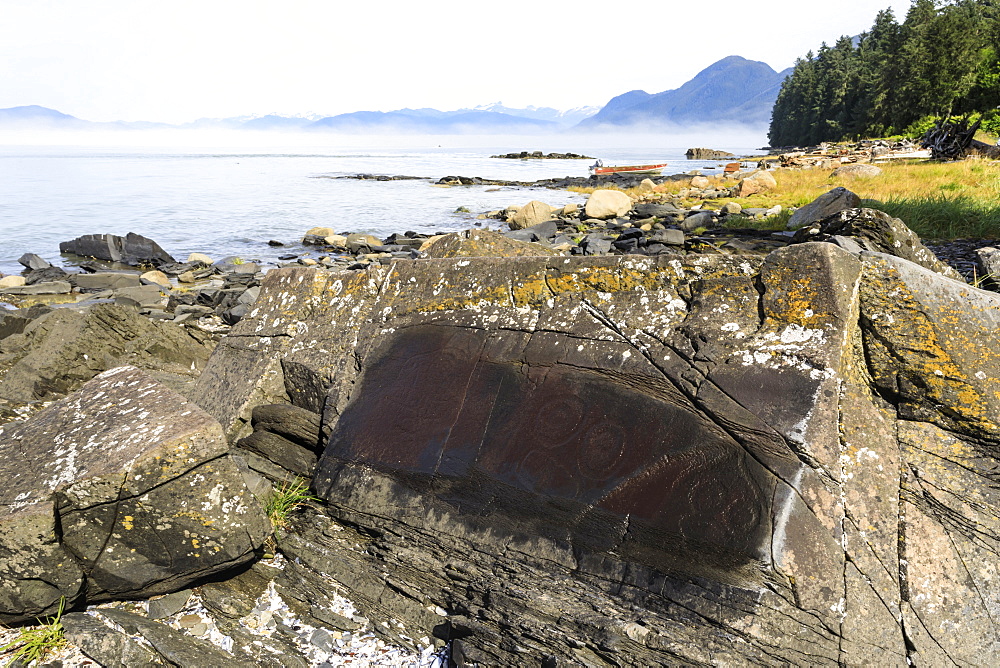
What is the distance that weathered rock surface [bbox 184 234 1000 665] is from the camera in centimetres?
310

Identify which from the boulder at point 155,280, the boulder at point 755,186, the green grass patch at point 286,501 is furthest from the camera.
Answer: the boulder at point 755,186

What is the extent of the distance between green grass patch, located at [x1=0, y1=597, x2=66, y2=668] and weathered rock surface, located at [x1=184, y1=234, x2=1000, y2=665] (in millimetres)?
1350

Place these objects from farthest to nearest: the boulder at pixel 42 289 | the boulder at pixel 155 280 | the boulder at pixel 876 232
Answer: the boulder at pixel 155 280
the boulder at pixel 42 289
the boulder at pixel 876 232

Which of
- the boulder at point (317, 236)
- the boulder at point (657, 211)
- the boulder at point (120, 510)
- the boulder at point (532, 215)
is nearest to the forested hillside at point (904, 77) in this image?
the boulder at point (657, 211)

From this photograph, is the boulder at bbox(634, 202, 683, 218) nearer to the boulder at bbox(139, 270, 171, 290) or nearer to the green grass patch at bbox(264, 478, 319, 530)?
the boulder at bbox(139, 270, 171, 290)

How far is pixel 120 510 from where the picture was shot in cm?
357

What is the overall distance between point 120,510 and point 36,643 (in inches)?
29.4

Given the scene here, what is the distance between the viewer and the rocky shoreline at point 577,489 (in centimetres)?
315

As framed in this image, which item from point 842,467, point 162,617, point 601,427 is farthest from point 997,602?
point 162,617

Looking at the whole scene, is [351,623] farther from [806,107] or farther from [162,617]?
[806,107]

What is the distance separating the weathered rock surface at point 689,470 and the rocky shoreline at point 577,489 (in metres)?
0.01

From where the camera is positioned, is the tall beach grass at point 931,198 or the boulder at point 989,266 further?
the tall beach grass at point 931,198

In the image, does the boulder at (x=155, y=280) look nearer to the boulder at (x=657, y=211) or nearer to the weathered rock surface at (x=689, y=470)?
the weathered rock surface at (x=689, y=470)

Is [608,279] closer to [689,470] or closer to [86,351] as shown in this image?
[689,470]
